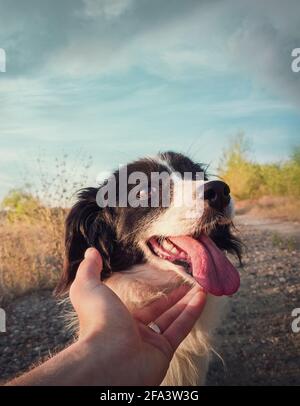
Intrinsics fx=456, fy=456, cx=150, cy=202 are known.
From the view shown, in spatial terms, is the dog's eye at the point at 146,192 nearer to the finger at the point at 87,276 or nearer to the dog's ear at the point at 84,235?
the dog's ear at the point at 84,235

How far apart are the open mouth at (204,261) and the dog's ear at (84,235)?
1.09 ft

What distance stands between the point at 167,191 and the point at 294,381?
1.61 m

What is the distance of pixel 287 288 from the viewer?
4.10 m

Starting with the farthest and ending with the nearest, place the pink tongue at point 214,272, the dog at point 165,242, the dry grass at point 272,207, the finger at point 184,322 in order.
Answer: the dry grass at point 272,207 → the dog at point 165,242 → the pink tongue at point 214,272 → the finger at point 184,322

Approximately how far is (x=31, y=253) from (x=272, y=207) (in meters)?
2.42

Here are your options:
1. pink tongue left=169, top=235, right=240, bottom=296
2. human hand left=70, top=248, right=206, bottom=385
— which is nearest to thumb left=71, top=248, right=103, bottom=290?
human hand left=70, top=248, right=206, bottom=385

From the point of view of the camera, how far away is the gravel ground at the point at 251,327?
3.21 m

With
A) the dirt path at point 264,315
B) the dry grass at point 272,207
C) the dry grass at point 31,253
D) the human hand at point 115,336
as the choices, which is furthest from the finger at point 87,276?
the dry grass at point 272,207

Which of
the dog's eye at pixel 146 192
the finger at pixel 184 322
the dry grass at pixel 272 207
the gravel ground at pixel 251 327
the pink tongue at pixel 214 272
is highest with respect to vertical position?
the dog's eye at pixel 146 192

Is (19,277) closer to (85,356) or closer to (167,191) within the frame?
(167,191)

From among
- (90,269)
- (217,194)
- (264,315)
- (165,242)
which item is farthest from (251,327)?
(90,269)

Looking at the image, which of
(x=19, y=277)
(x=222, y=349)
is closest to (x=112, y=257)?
(x=222, y=349)

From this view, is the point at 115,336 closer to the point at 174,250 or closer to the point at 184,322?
the point at 184,322

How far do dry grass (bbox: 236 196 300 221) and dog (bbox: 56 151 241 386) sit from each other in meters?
1.73
